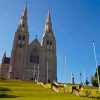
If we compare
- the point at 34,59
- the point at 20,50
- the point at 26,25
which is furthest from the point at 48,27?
the point at 20,50

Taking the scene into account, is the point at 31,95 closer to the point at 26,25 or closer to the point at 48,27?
the point at 26,25

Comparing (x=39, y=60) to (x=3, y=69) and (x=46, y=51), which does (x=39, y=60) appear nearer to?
(x=46, y=51)

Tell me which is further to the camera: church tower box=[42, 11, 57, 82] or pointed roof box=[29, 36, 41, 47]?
pointed roof box=[29, 36, 41, 47]

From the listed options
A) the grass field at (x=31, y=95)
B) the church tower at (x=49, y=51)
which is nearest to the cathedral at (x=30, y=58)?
the church tower at (x=49, y=51)

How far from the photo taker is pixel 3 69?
3076 inches

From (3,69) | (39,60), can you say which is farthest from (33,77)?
(3,69)

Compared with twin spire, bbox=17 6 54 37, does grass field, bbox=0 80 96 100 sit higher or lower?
lower

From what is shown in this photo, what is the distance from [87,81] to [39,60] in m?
22.2

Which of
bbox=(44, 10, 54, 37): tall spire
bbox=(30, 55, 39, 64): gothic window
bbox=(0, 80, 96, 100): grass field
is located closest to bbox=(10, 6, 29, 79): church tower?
bbox=(30, 55, 39, 64): gothic window

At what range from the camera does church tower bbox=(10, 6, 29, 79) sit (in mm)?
72375

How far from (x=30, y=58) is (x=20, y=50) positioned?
4531 mm

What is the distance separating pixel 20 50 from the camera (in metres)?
77.1

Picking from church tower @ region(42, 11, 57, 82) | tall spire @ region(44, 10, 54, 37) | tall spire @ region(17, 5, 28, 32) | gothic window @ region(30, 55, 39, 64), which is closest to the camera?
church tower @ region(42, 11, 57, 82)

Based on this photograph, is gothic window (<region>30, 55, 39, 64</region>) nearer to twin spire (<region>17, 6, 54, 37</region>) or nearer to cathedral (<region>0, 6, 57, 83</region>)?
cathedral (<region>0, 6, 57, 83</region>)
